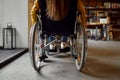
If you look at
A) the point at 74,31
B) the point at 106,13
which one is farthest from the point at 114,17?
the point at 74,31

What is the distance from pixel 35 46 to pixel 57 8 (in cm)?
55

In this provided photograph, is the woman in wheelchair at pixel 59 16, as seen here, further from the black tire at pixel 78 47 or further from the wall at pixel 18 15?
the wall at pixel 18 15

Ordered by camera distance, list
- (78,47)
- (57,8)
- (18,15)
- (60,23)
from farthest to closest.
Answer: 1. (18,15)
2. (78,47)
3. (60,23)
4. (57,8)

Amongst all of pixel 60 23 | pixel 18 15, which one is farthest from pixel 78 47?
pixel 18 15

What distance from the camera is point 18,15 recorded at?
446 centimetres

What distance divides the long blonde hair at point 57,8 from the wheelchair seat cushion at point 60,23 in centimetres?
5

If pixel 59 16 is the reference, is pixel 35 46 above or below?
below

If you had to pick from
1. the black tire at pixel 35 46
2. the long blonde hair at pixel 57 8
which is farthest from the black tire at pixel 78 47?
the black tire at pixel 35 46

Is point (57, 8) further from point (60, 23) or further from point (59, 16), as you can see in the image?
point (60, 23)

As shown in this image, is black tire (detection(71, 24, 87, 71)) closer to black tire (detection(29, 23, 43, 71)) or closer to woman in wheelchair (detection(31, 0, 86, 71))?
woman in wheelchair (detection(31, 0, 86, 71))

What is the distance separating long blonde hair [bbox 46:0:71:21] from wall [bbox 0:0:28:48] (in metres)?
1.90

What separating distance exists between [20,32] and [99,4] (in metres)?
5.25

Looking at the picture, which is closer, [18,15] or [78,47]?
[78,47]

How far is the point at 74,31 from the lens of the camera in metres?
2.77
